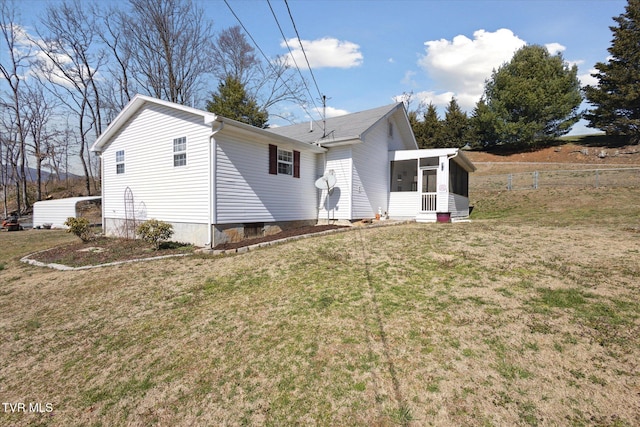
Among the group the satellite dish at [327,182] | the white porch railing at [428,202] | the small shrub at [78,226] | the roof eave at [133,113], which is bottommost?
the small shrub at [78,226]

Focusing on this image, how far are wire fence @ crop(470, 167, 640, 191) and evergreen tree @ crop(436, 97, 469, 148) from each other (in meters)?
14.0

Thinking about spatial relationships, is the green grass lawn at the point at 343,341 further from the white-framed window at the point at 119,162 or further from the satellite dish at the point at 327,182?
the white-framed window at the point at 119,162

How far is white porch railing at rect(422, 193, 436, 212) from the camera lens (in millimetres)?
13492

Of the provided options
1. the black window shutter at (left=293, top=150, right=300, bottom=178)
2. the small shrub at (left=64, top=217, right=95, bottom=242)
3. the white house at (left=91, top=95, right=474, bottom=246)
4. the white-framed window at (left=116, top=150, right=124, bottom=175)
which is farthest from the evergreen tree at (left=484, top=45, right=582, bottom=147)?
the small shrub at (left=64, top=217, right=95, bottom=242)

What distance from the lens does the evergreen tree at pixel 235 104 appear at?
81.4 ft

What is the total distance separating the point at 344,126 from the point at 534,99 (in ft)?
94.9

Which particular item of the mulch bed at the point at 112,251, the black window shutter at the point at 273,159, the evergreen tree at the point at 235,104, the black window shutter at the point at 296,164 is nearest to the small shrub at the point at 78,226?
the mulch bed at the point at 112,251

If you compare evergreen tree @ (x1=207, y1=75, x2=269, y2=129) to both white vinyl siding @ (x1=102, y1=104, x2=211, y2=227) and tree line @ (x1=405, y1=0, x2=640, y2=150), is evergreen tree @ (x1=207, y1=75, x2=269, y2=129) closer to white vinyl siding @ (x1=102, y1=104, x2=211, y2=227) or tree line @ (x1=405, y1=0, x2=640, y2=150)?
white vinyl siding @ (x1=102, y1=104, x2=211, y2=227)

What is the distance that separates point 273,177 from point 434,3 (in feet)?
22.7

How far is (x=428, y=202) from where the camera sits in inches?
538

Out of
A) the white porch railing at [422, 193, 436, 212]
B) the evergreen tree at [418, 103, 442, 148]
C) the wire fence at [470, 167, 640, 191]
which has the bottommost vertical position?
the white porch railing at [422, 193, 436, 212]

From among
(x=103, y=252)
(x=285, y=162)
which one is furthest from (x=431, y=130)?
(x=103, y=252)

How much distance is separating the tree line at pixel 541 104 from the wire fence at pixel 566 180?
503 inches

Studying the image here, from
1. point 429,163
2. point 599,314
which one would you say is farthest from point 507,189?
point 599,314
